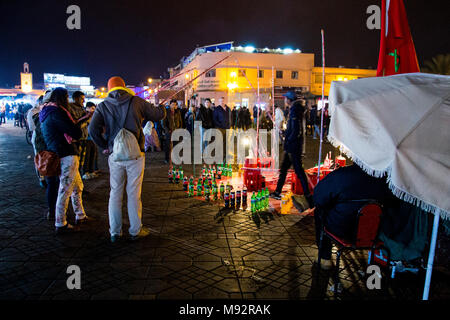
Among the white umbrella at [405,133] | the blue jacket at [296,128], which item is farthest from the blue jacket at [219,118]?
the white umbrella at [405,133]

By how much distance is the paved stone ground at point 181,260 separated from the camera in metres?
3.58

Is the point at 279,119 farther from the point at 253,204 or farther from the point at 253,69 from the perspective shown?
the point at 253,69

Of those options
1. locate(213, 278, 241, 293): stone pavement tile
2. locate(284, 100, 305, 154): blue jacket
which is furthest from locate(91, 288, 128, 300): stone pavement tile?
locate(284, 100, 305, 154): blue jacket

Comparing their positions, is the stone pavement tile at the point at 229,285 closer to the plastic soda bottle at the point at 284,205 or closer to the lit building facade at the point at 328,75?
the plastic soda bottle at the point at 284,205

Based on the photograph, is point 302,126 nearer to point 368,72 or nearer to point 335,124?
point 335,124

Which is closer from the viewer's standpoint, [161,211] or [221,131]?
[161,211]

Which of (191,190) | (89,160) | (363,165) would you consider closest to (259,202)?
(191,190)

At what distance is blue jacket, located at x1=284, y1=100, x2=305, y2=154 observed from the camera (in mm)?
6582

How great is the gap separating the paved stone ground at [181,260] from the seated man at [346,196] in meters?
0.76

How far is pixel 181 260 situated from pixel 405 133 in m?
3.09

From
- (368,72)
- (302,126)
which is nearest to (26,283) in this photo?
(302,126)

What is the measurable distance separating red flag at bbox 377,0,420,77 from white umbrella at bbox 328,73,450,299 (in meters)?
2.35
